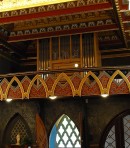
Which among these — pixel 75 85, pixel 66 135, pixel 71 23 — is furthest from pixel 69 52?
pixel 66 135

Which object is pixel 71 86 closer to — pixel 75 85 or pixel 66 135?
pixel 75 85

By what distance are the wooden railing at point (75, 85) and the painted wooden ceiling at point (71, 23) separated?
91.9 inches

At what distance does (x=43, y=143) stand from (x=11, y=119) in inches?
98.8

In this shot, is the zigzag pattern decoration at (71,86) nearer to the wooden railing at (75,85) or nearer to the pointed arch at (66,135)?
the wooden railing at (75,85)

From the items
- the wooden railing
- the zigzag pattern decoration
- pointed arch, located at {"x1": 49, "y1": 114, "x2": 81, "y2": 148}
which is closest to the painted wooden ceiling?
the wooden railing

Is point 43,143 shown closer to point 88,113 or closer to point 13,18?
point 88,113

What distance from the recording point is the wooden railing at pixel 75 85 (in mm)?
9711

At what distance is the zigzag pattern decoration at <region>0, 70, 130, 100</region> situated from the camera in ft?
31.8

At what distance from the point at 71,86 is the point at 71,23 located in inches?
152

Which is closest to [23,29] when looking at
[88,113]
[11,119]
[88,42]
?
[88,42]

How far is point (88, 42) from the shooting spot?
13.0m

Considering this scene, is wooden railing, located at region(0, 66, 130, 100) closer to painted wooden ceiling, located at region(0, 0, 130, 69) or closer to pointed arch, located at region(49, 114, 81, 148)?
painted wooden ceiling, located at region(0, 0, 130, 69)

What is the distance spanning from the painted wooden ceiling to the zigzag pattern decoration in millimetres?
2463

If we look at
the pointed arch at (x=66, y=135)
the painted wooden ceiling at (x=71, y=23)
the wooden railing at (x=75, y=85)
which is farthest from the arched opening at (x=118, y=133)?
the painted wooden ceiling at (x=71, y=23)
